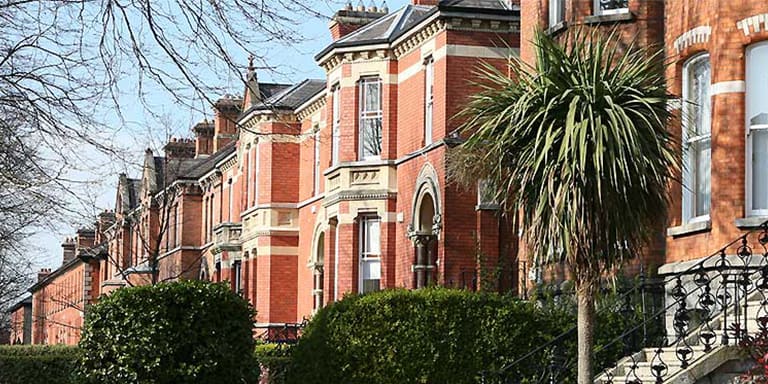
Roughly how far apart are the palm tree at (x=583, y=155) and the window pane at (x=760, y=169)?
391 cm

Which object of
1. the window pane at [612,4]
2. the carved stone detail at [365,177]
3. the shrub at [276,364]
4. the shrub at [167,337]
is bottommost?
the shrub at [276,364]

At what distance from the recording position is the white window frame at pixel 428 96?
36106 mm

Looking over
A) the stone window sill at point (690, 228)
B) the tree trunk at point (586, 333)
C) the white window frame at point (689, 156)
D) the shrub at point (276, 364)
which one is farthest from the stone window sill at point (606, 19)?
the tree trunk at point (586, 333)

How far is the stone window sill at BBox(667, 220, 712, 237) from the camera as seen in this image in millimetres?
21891

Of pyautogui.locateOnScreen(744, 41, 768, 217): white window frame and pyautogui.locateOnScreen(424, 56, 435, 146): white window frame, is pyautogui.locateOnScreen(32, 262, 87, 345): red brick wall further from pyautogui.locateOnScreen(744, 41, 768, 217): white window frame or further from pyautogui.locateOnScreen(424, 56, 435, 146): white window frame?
pyautogui.locateOnScreen(744, 41, 768, 217): white window frame

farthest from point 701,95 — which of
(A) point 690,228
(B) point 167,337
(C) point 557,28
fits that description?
(B) point 167,337

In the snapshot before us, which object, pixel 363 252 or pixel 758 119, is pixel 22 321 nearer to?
pixel 363 252

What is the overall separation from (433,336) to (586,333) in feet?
17.8

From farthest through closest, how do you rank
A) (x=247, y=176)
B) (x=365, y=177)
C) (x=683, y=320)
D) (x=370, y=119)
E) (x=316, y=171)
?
1. (x=247, y=176)
2. (x=316, y=171)
3. (x=370, y=119)
4. (x=365, y=177)
5. (x=683, y=320)

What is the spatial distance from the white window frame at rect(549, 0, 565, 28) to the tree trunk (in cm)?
961

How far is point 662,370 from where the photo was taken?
62.4 feet

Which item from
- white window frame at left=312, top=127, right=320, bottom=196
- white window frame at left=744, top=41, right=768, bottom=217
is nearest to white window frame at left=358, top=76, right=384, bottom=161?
white window frame at left=312, top=127, right=320, bottom=196

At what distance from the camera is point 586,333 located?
17.3 metres

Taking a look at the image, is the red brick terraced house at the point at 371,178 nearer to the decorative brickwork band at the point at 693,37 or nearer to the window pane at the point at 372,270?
the window pane at the point at 372,270
